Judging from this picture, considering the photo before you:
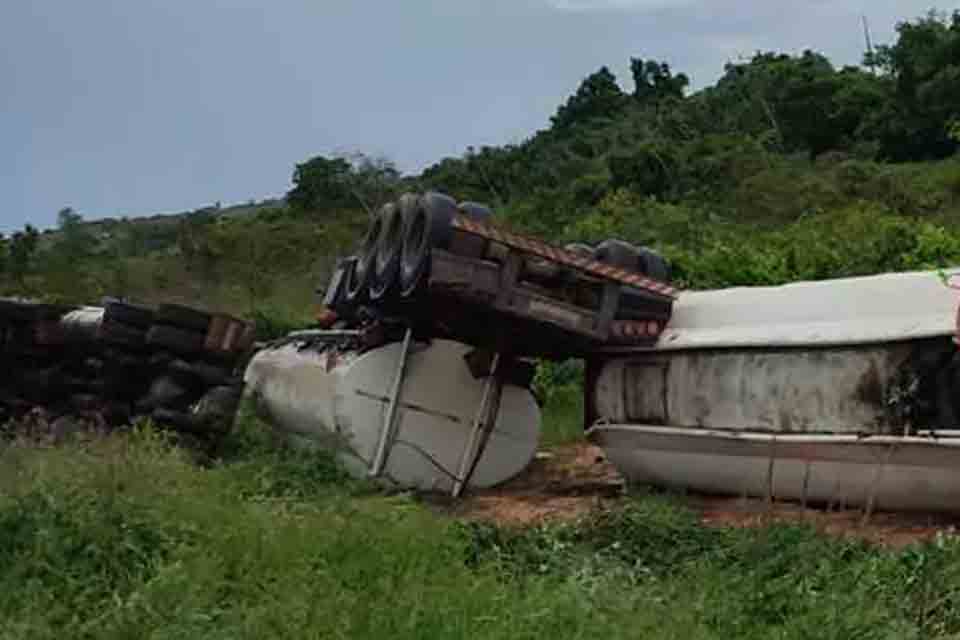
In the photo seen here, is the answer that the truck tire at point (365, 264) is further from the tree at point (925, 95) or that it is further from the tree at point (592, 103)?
the tree at point (592, 103)

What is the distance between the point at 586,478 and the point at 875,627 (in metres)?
6.08

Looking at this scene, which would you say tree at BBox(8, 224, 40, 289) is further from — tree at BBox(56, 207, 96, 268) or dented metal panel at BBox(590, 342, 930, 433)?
dented metal panel at BBox(590, 342, 930, 433)

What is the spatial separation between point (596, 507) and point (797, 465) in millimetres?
1231

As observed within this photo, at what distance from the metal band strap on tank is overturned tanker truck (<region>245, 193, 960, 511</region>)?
2cm

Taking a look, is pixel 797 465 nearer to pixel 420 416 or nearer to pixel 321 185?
pixel 420 416

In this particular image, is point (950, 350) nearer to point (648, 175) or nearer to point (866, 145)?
point (648, 175)

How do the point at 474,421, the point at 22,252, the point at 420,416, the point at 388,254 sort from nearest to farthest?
the point at 388,254, the point at 420,416, the point at 474,421, the point at 22,252

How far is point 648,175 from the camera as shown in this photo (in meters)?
31.9

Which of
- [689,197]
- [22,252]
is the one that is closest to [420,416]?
[689,197]

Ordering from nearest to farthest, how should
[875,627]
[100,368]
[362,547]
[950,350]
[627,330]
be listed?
[875,627]
[362,547]
[950,350]
[627,330]
[100,368]

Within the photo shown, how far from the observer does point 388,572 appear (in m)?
5.67

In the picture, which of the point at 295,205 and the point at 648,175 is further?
the point at 295,205

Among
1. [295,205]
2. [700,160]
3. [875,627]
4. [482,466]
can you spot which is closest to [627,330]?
[482,466]

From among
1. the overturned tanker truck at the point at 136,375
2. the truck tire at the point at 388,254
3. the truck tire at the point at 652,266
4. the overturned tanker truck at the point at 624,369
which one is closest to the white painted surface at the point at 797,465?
the overturned tanker truck at the point at 624,369
